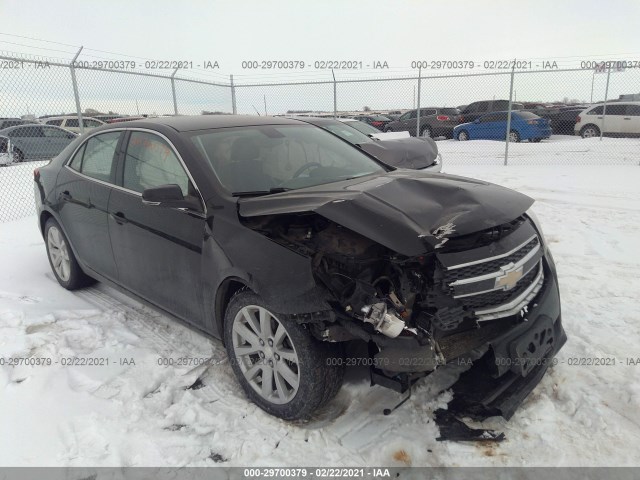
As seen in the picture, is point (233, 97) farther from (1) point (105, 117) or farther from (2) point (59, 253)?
(2) point (59, 253)

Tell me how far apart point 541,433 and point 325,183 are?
6.41ft

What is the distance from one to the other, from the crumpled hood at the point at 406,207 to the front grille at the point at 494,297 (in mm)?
346

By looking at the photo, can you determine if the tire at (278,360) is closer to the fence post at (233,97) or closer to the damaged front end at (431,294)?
the damaged front end at (431,294)

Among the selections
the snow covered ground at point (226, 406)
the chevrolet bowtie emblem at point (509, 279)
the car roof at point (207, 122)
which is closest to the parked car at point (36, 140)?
the snow covered ground at point (226, 406)

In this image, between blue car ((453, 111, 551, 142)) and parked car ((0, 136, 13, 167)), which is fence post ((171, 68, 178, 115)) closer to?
parked car ((0, 136, 13, 167))

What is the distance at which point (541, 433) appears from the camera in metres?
2.49

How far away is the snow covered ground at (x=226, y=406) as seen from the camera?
2414 millimetres

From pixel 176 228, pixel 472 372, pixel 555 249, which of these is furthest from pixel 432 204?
pixel 555 249

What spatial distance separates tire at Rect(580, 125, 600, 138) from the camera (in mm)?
17781

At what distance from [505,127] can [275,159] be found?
16811mm

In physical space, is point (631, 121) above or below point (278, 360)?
above

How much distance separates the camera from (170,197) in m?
2.90

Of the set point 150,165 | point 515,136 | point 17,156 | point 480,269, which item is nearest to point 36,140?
point 17,156

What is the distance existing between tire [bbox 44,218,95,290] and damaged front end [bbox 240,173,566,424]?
8.38 ft
